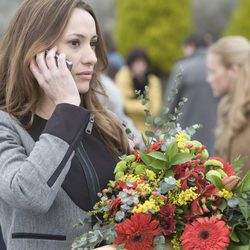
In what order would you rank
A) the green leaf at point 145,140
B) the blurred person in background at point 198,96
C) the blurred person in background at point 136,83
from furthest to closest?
the blurred person in background at point 136,83
the blurred person in background at point 198,96
the green leaf at point 145,140

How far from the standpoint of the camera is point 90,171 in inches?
109

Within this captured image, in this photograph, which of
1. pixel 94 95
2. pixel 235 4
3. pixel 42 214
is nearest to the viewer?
pixel 42 214

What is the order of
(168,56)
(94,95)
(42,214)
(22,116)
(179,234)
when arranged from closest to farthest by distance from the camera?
(179,234)
(42,214)
(22,116)
(94,95)
(168,56)

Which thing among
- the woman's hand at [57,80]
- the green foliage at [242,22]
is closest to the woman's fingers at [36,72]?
the woman's hand at [57,80]

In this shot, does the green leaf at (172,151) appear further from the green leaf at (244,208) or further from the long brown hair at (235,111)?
the long brown hair at (235,111)

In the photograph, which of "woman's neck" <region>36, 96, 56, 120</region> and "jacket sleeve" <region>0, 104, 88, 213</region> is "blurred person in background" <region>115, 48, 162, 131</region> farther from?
"jacket sleeve" <region>0, 104, 88, 213</region>

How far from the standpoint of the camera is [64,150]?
8.44 ft

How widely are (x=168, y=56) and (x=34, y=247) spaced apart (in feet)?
59.3

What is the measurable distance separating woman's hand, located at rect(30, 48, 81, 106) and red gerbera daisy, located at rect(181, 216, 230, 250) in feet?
2.02

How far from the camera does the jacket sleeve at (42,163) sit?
249 centimetres

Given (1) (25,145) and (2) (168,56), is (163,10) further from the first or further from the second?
(1) (25,145)

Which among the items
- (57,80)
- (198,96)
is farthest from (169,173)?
(198,96)

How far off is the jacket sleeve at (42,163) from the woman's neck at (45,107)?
0.21 m

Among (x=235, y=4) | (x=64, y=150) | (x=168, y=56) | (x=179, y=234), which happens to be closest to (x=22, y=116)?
(x=64, y=150)
